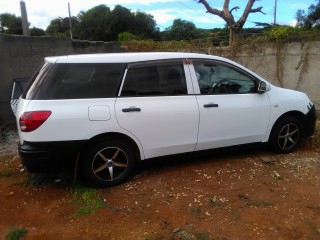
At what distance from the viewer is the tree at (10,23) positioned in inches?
2221

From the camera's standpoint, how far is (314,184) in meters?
4.04

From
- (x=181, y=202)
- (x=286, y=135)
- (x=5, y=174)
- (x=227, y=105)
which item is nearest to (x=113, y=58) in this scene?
(x=227, y=105)

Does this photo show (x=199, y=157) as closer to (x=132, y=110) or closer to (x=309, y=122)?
(x=132, y=110)

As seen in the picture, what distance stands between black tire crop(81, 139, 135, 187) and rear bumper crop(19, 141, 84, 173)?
0.19 meters

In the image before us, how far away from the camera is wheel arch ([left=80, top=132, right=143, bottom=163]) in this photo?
12.5 feet

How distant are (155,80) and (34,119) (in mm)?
1522

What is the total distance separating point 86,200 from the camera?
3758mm

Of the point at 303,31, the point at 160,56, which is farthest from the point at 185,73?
the point at 303,31

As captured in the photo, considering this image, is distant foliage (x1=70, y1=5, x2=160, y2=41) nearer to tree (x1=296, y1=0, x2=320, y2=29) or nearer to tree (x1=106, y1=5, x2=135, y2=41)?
tree (x1=106, y1=5, x2=135, y2=41)

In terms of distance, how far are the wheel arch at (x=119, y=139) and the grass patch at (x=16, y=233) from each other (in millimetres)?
1047

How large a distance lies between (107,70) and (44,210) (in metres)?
1.77

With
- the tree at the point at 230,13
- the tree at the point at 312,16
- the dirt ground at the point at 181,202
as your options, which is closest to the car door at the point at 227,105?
the dirt ground at the point at 181,202

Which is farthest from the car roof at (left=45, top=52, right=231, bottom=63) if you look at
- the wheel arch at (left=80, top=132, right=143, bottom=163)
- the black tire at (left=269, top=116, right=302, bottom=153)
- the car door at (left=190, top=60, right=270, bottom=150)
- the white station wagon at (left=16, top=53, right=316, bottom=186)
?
the black tire at (left=269, top=116, right=302, bottom=153)

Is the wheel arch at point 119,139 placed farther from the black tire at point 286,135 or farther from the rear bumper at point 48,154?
the black tire at point 286,135
